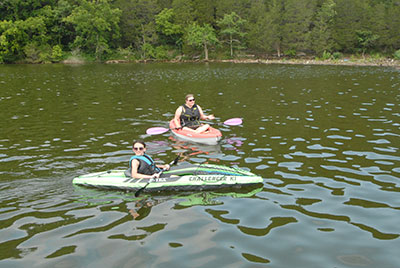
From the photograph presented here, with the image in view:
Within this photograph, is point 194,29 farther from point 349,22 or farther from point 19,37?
point 19,37

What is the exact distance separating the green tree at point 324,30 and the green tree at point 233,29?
42.0 ft

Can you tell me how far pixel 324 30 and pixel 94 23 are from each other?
133 ft

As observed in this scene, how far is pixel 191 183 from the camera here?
815 cm

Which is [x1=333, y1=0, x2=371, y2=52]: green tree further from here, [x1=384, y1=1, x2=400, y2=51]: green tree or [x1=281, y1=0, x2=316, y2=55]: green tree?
[x1=281, y1=0, x2=316, y2=55]: green tree

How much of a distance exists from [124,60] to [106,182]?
192ft

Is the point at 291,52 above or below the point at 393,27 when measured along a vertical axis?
below

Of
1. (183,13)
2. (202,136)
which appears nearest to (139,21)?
(183,13)

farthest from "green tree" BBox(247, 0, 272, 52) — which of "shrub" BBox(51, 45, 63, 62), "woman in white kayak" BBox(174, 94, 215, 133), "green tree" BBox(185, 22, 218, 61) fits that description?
"woman in white kayak" BBox(174, 94, 215, 133)

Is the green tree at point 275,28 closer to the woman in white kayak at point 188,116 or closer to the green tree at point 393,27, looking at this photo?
the green tree at point 393,27

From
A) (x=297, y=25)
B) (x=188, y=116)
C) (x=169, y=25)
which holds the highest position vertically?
(x=169, y=25)

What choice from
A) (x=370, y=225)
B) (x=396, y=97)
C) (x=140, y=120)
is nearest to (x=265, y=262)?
(x=370, y=225)

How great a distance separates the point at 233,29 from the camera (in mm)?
63344

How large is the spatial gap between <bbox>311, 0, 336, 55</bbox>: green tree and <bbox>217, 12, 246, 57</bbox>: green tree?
12.8m

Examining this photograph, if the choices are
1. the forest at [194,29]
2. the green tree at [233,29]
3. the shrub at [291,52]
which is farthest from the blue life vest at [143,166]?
the green tree at [233,29]
